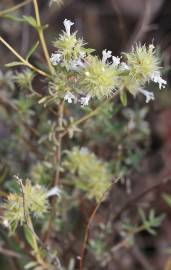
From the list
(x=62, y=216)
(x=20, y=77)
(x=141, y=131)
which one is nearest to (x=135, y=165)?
(x=141, y=131)

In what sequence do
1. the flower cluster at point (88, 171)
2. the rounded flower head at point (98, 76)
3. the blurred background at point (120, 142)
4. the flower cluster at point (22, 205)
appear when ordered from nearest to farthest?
the rounded flower head at point (98, 76)
the flower cluster at point (22, 205)
the flower cluster at point (88, 171)
the blurred background at point (120, 142)

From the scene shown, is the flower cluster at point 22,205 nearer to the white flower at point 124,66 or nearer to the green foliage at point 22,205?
the green foliage at point 22,205

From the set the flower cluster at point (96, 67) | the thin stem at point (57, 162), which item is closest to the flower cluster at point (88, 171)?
the thin stem at point (57, 162)

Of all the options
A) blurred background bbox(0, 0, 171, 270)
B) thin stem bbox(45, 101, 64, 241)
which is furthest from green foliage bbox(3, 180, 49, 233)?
blurred background bbox(0, 0, 171, 270)

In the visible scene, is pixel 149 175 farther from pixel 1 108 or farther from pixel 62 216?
pixel 1 108

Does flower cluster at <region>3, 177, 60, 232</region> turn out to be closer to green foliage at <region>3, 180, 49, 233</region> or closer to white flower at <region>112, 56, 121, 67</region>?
green foliage at <region>3, 180, 49, 233</region>

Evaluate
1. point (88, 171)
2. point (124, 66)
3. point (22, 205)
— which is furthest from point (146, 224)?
point (124, 66)

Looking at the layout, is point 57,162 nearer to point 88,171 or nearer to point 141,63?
point 88,171
